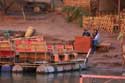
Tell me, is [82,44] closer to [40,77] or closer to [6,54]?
[6,54]

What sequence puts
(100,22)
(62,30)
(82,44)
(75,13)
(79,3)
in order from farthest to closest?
(79,3), (75,13), (62,30), (100,22), (82,44)

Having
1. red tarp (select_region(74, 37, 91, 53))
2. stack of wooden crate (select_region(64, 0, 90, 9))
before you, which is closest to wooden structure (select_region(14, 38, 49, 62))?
red tarp (select_region(74, 37, 91, 53))

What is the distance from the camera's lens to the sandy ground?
42094 millimetres

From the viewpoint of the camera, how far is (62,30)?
52.6 m

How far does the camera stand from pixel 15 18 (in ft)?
194

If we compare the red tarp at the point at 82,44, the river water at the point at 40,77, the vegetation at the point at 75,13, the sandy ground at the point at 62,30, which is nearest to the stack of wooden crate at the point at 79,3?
the vegetation at the point at 75,13

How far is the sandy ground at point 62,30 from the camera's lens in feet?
138

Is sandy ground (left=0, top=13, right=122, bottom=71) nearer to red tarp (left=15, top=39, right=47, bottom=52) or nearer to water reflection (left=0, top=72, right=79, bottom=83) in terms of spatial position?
red tarp (left=15, top=39, right=47, bottom=52)

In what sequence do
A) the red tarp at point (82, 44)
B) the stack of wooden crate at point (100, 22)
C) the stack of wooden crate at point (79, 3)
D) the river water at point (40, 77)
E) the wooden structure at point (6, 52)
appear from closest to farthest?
the river water at point (40, 77) < the wooden structure at point (6, 52) < the red tarp at point (82, 44) < the stack of wooden crate at point (100, 22) < the stack of wooden crate at point (79, 3)

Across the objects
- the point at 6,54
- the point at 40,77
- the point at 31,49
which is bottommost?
the point at 40,77


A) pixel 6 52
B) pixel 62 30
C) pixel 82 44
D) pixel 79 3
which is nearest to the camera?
pixel 6 52

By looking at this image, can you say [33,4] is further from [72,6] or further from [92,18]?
[92,18]

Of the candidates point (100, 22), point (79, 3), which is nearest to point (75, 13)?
point (79, 3)

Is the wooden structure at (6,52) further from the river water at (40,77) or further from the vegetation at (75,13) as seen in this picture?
the vegetation at (75,13)
